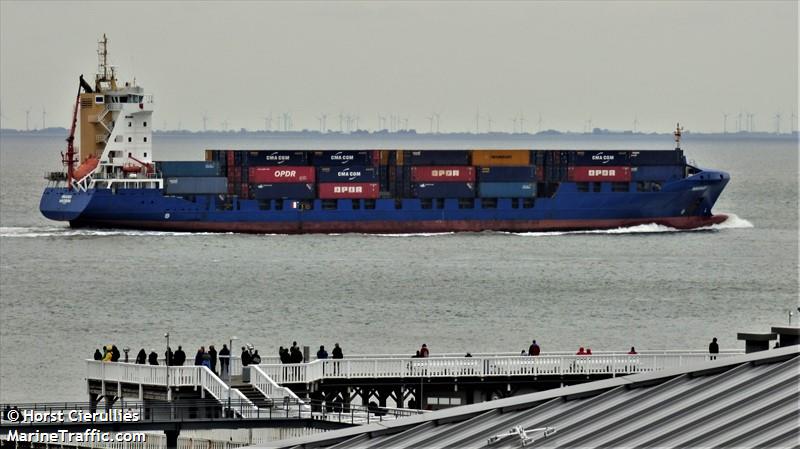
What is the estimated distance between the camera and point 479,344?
55406mm

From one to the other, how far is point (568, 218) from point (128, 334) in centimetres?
4892

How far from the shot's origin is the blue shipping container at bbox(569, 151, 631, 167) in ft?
340

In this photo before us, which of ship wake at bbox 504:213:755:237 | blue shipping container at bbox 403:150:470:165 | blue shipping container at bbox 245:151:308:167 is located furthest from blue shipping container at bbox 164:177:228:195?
ship wake at bbox 504:213:755:237

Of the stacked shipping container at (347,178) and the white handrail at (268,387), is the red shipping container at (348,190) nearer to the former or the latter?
the stacked shipping container at (347,178)

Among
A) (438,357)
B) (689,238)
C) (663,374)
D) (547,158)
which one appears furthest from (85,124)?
(663,374)

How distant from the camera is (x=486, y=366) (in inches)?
1394

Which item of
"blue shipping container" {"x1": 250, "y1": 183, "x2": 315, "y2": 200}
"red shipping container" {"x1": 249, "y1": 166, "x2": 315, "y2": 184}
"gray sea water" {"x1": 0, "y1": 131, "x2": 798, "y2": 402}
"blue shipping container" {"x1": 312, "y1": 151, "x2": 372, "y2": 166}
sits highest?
"blue shipping container" {"x1": 312, "y1": 151, "x2": 372, "y2": 166}

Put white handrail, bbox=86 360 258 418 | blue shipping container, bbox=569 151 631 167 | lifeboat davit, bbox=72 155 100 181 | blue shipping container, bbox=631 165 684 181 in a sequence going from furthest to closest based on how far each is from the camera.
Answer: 1. blue shipping container, bbox=631 165 684 181
2. blue shipping container, bbox=569 151 631 167
3. lifeboat davit, bbox=72 155 100 181
4. white handrail, bbox=86 360 258 418

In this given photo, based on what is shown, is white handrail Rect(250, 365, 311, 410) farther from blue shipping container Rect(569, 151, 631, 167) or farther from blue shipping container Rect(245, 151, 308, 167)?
blue shipping container Rect(569, 151, 631, 167)

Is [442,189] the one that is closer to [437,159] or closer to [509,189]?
[437,159]

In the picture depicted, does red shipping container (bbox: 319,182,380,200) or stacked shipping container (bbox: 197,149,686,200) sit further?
red shipping container (bbox: 319,182,380,200)

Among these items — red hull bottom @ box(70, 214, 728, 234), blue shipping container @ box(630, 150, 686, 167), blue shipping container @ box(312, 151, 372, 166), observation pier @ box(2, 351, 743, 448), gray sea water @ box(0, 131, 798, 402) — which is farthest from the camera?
blue shipping container @ box(630, 150, 686, 167)

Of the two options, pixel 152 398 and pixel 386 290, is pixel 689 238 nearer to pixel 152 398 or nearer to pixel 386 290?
pixel 386 290

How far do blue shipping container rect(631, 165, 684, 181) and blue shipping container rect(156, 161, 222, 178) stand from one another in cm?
2460
